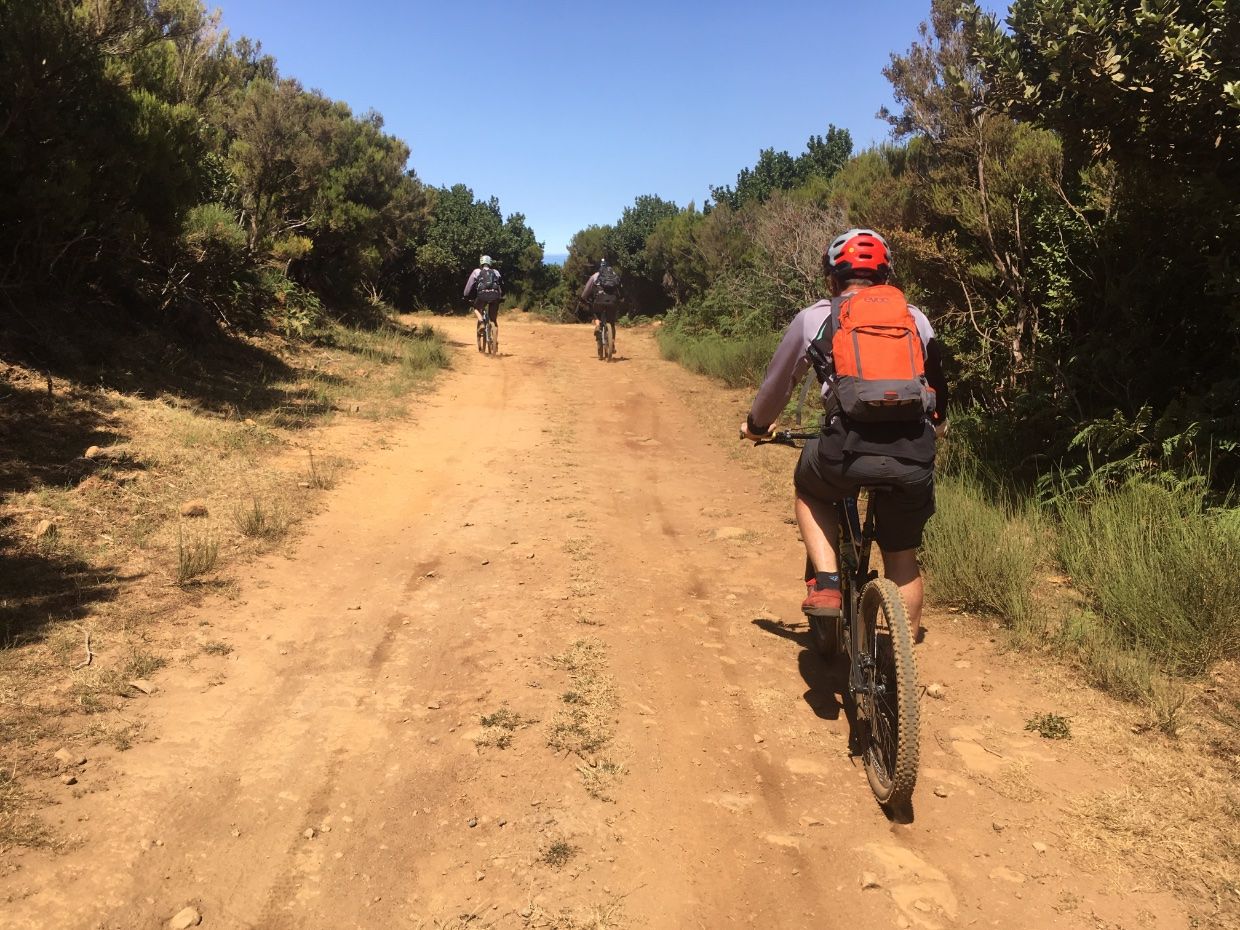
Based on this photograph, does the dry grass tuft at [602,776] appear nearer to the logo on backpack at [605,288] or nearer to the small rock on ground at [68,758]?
the small rock on ground at [68,758]

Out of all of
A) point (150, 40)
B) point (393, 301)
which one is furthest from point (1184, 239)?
point (393, 301)

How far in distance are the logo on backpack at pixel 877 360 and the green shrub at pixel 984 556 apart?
1930 mm

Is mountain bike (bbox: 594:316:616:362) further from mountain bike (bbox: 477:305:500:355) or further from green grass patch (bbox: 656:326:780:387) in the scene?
mountain bike (bbox: 477:305:500:355)

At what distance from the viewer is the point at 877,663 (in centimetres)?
333

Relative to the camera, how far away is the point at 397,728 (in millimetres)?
3641

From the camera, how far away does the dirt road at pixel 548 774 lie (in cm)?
266

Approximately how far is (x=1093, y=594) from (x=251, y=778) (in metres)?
4.22

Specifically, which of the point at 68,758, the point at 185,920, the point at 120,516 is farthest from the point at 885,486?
the point at 120,516

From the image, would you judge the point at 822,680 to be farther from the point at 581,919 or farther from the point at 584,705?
the point at 581,919

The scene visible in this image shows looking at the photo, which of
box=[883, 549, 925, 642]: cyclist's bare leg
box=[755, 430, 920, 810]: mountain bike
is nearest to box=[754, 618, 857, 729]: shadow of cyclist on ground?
box=[755, 430, 920, 810]: mountain bike

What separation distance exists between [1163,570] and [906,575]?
1685mm

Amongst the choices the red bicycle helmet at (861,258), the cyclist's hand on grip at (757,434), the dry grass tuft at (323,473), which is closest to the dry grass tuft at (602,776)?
the cyclist's hand on grip at (757,434)

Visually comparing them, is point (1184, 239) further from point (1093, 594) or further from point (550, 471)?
point (550, 471)

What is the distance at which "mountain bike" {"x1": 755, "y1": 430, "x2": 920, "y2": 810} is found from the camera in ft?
9.75
